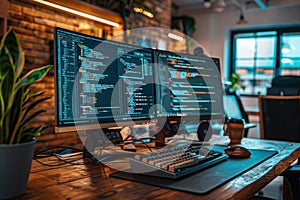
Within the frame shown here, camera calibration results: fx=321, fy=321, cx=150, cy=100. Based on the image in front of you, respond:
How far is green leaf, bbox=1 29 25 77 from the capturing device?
2.46 feet

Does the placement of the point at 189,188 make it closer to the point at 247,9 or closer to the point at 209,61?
the point at 209,61

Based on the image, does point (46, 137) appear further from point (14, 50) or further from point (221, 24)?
point (221, 24)

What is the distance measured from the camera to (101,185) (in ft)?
2.85

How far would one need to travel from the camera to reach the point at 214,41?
6055 millimetres

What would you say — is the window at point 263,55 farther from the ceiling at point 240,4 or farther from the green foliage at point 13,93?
the green foliage at point 13,93


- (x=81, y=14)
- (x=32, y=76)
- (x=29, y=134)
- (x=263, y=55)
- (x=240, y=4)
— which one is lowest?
(x=29, y=134)

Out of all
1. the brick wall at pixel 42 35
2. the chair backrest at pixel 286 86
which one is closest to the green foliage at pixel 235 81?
the chair backrest at pixel 286 86

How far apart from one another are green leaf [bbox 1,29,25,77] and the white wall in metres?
5.45

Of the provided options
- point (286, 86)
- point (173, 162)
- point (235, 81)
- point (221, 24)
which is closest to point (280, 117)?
point (286, 86)

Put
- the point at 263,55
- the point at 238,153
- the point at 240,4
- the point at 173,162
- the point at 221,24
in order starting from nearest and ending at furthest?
the point at 173,162 < the point at 238,153 < the point at 240,4 < the point at 263,55 < the point at 221,24

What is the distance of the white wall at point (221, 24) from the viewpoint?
5.54 meters

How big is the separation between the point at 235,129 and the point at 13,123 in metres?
1.20

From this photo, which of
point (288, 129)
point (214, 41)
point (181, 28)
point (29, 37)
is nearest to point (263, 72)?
point (214, 41)

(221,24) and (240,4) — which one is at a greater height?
(240,4)
